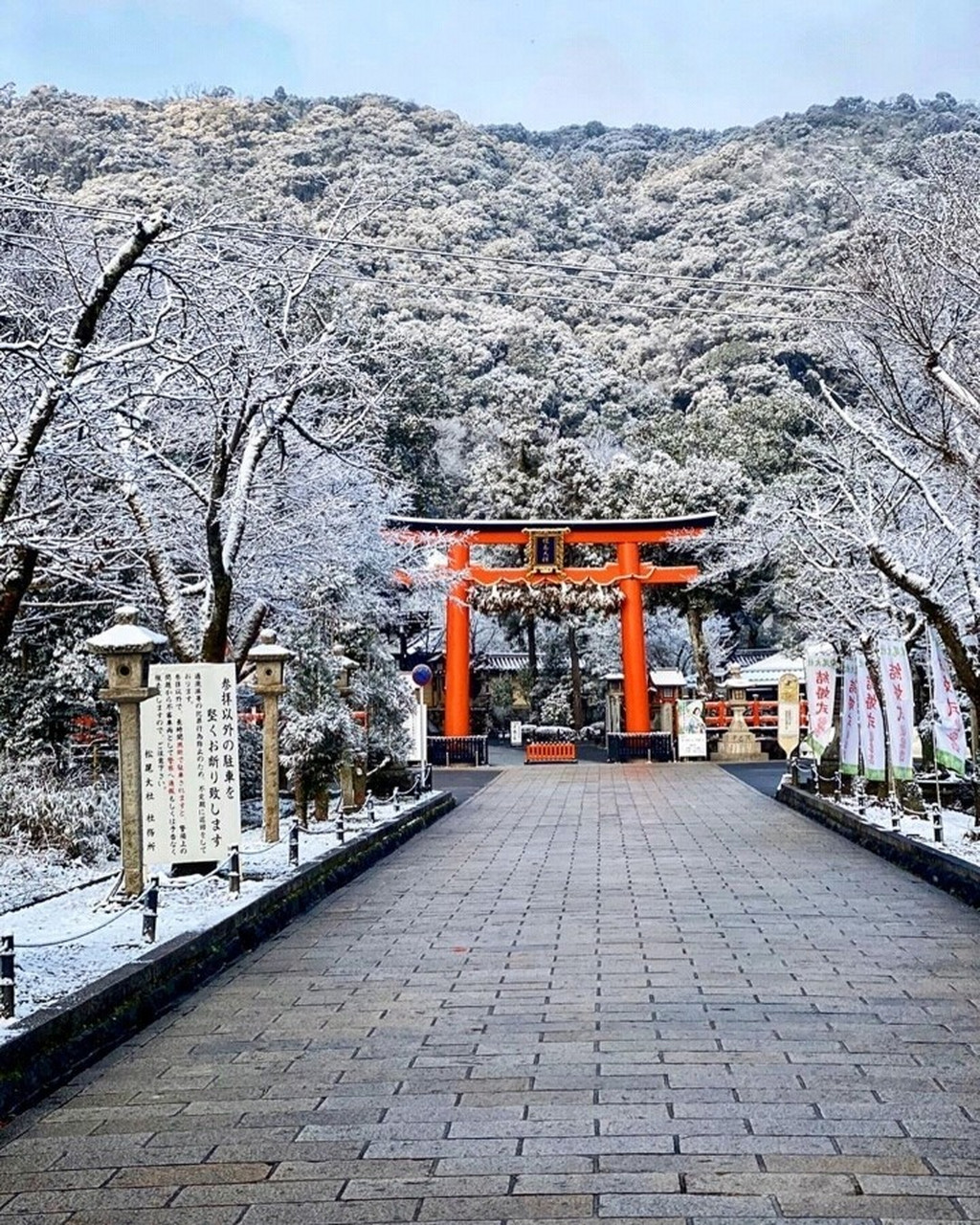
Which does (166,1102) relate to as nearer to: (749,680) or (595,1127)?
(595,1127)

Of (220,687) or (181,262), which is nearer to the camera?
(181,262)

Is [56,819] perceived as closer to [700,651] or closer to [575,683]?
[700,651]

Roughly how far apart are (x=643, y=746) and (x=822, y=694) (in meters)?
14.4

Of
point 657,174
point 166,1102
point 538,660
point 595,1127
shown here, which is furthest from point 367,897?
point 657,174

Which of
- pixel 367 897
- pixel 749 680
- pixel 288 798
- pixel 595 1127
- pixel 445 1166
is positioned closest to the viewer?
pixel 445 1166

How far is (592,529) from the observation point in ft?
110

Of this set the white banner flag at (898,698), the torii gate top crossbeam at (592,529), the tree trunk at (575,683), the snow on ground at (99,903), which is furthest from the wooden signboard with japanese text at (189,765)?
the tree trunk at (575,683)

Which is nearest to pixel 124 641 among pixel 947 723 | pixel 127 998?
pixel 127 998

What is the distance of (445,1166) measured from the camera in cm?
426

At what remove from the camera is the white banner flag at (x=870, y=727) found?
1653 centimetres

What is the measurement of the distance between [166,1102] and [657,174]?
291 feet

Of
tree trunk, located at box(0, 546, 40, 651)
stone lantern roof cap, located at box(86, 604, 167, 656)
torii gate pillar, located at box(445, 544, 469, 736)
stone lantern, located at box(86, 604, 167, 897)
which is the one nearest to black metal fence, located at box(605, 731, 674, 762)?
torii gate pillar, located at box(445, 544, 469, 736)

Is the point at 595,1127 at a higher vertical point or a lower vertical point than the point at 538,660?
lower

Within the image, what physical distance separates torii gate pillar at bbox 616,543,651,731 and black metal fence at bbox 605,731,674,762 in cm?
27
